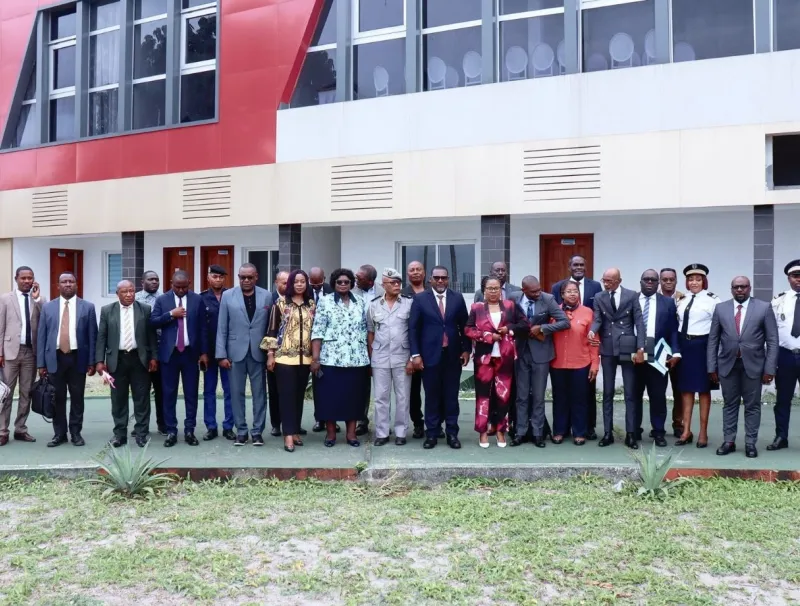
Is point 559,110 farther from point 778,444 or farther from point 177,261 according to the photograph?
point 177,261

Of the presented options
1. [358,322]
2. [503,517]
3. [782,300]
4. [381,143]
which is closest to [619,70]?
[381,143]

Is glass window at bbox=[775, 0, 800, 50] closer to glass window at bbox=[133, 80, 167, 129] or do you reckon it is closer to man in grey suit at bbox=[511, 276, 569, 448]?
man in grey suit at bbox=[511, 276, 569, 448]

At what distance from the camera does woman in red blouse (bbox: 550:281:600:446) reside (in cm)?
730

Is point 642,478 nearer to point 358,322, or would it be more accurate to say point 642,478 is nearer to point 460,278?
point 358,322

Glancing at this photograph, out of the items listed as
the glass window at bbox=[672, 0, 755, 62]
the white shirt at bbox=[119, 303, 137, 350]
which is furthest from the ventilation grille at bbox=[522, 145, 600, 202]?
the white shirt at bbox=[119, 303, 137, 350]

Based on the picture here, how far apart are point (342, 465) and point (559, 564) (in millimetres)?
2590

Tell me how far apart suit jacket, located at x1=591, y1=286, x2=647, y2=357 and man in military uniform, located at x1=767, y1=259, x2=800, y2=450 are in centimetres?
129

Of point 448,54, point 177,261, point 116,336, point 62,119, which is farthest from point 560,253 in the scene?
point 62,119

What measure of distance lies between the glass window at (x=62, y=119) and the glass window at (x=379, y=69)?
692 centimetres

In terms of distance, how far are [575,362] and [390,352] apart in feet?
6.07

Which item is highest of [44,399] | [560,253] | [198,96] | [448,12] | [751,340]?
[448,12]

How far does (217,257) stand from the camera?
1616 cm

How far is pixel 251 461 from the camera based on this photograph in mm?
6648

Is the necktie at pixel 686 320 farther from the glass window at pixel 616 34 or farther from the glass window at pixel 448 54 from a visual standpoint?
the glass window at pixel 448 54
